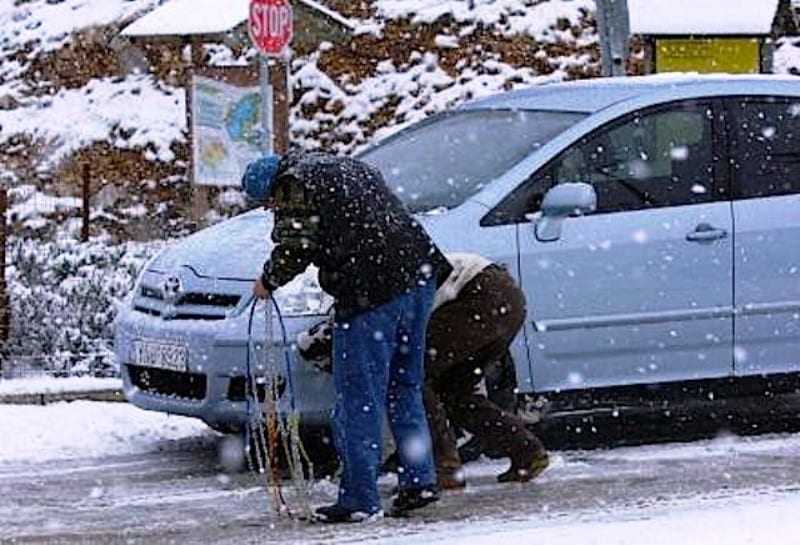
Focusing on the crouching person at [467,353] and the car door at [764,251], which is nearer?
the crouching person at [467,353]

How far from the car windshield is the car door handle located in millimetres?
748

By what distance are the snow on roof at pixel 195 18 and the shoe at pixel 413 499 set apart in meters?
9.97

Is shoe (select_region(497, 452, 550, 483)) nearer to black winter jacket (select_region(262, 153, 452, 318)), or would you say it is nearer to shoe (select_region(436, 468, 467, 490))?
shoe (select_region(436, 468, 467, 490))

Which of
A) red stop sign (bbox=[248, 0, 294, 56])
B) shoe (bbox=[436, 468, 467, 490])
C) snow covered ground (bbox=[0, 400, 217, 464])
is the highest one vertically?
red stop sign (bbox=[248, 0, 294, 56])

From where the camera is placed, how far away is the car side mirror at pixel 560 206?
8.17 meters

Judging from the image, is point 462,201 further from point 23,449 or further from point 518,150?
point 23,449

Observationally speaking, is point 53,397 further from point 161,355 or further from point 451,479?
point 451,479

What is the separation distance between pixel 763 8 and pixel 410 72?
10120mm

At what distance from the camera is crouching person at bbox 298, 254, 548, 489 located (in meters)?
7.56

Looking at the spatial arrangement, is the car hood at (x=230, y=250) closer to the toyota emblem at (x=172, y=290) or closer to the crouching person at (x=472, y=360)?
the toyota emblem at (x=172, y=290)

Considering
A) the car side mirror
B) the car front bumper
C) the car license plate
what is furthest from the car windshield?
the car license plate

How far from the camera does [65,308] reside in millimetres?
11344

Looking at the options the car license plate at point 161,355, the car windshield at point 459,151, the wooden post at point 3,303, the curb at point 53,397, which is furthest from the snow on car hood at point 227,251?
the wooden post at point 3,303

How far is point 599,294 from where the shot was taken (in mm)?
8336
